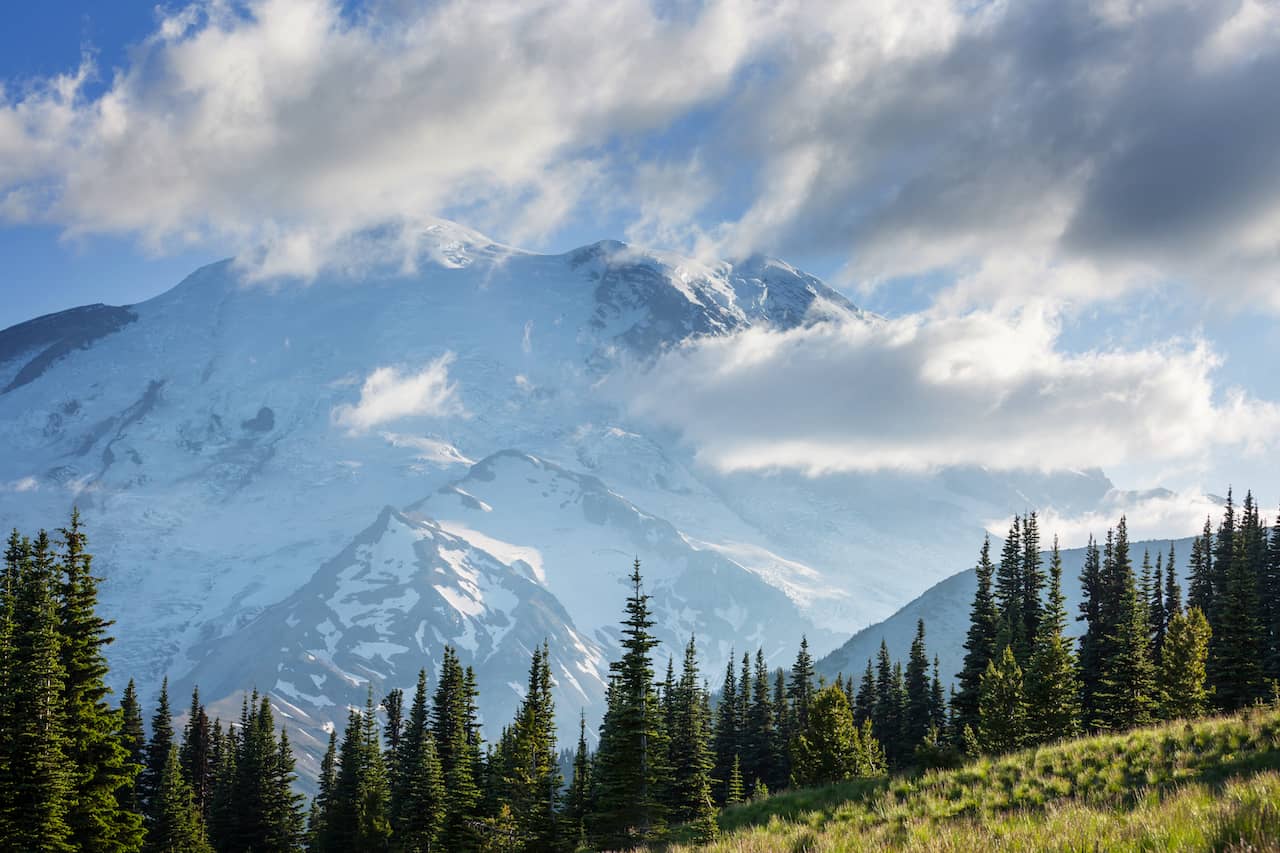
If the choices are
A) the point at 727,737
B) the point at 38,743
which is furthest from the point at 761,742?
the point at 38,743

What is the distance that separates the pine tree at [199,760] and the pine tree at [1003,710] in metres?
68.5

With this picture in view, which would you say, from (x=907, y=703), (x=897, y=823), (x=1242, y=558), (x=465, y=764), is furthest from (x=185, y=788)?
(x=1242, y=558)

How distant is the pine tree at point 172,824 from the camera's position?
67.7 metres

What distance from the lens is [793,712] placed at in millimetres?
101562

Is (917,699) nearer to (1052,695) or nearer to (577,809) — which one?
(1052,695)

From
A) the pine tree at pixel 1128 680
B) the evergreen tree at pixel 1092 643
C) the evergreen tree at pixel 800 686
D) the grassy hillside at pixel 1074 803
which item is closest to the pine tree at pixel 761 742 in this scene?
the evergreen tree at pixel 800 686

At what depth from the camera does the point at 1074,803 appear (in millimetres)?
15898

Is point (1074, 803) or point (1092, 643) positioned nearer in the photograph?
point (1074, 803)

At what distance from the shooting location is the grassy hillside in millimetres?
10586

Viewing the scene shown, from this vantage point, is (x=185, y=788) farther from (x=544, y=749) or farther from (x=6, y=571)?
(x=6, y=571)

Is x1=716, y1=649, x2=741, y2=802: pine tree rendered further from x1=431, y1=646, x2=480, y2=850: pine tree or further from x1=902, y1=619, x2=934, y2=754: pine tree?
x1=431, y1=646, x2=480, y2=850: pine tree

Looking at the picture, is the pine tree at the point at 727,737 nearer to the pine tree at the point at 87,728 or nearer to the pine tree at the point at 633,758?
the pine tree at the point at 633,758

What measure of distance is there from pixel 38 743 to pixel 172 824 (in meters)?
38.3

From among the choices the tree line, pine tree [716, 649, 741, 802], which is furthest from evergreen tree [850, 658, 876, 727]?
pine tree [716, 649, 741, 802]
